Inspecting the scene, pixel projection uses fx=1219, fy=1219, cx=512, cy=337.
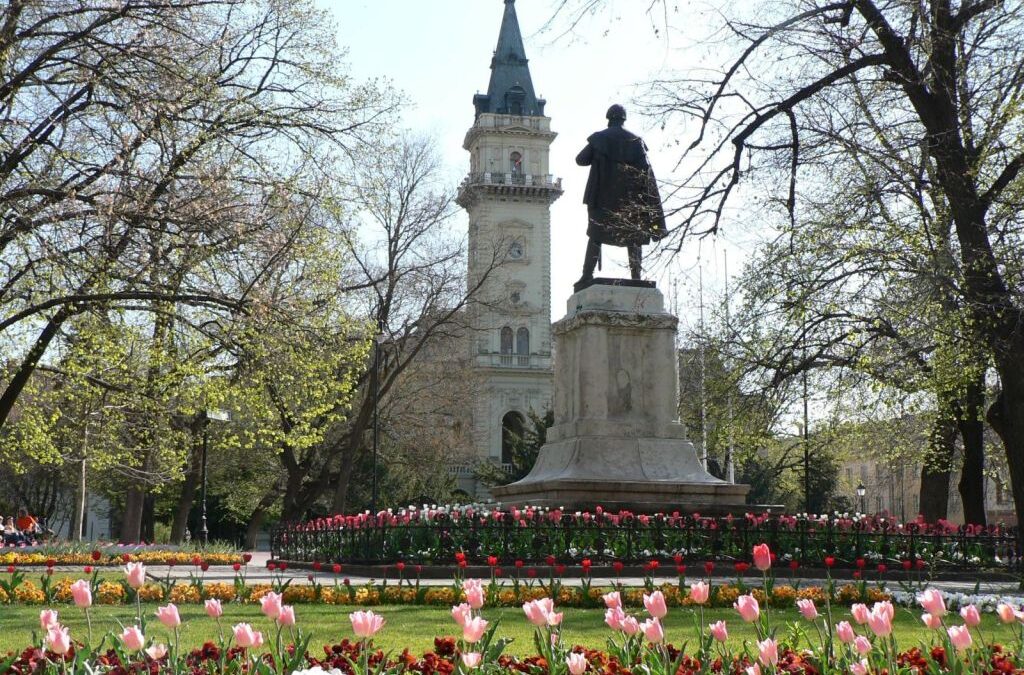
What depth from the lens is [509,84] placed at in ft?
282

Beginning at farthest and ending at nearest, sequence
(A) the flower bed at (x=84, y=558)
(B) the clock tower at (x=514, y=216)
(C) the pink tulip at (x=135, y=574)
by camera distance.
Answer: (B) the clock tower at (x=514, y=216) → (A) the flower bed at (x=84, y=558) → (C) the pink tulip at (x=135, y=574)

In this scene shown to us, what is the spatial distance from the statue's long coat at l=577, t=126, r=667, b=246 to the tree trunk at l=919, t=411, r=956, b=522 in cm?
1069

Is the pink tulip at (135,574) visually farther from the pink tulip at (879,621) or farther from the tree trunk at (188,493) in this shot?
the tree trunk at (188,493)

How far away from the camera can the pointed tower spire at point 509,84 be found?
279ft

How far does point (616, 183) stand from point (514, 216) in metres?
66.5

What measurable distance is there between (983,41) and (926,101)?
1787 millimetres

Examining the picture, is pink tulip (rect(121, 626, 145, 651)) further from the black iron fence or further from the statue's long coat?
the statue's long coat

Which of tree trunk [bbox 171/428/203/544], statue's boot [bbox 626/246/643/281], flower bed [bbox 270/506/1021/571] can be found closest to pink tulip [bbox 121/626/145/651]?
flower bed [bbox 270/506/1021/571]

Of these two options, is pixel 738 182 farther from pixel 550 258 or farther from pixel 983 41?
pixel 550 258

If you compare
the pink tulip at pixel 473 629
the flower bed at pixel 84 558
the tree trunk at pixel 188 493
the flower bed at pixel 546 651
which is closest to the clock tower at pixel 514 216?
the tree trunk at pixel 188 493

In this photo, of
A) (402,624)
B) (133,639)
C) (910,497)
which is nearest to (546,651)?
(133,639)

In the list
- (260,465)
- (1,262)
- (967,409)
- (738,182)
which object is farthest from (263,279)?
(260,465)

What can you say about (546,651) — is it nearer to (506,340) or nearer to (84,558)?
(84,558)

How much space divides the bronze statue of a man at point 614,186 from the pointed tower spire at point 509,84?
6843cm
